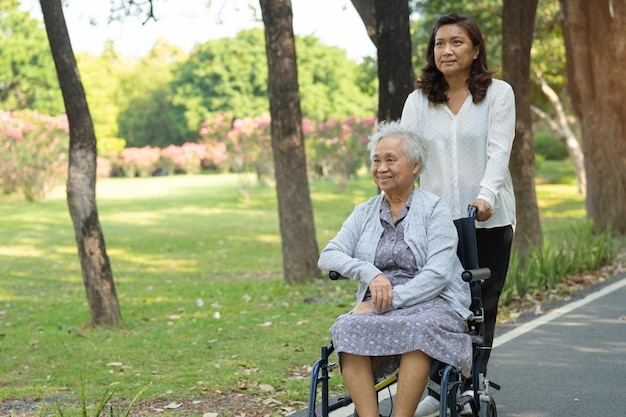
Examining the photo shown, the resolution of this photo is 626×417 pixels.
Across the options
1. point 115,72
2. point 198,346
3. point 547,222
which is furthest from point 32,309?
point 115,72

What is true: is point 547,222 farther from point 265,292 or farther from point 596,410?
point 596,410

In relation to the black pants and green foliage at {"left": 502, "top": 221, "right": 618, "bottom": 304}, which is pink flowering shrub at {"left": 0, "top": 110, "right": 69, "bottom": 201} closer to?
green foliage at {"left": 502, "top": 221, "right": 618, "bottom": 304}

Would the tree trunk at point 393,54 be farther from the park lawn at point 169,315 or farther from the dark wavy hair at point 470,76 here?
the dark wavy hair at point 470,76

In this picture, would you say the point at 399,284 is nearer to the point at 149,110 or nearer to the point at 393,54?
the point at 393,54

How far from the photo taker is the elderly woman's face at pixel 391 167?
448 cm

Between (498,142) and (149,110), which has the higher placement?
(149,110)

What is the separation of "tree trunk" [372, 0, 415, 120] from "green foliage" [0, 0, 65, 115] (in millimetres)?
44068

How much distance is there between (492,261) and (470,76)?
1.02 meters

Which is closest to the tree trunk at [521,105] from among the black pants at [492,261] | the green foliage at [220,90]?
the black pants at [492,261]

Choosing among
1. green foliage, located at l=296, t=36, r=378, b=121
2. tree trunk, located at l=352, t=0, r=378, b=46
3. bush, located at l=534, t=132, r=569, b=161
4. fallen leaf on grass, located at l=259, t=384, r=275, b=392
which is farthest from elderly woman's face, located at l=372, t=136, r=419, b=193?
green foliage, located at l=296, t=36, r=378, b=121

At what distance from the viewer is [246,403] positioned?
19.2ft

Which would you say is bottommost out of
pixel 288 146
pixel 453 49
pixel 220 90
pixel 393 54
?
pixel 288 146

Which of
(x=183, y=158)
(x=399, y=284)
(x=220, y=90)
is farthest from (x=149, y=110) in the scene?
(x=399, y=284)

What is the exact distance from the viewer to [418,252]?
14.3 feet
